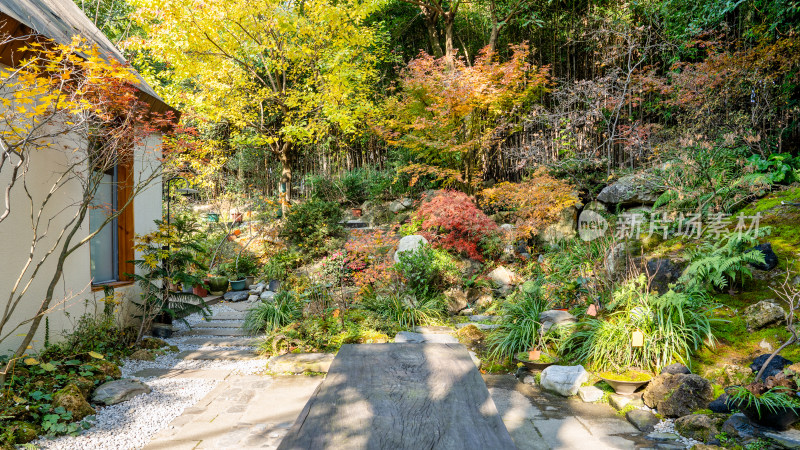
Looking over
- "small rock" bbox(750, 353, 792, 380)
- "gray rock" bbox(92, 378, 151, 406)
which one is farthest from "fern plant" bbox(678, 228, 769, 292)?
"gray rock" bbox(92, 378, 151, 406)

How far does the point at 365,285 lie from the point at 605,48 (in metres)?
6.15

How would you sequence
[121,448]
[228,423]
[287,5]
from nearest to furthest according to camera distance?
[121,448] < [228,423] < [287,5]

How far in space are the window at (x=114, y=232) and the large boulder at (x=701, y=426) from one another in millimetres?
5159

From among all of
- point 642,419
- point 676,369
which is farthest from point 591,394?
point 676,369

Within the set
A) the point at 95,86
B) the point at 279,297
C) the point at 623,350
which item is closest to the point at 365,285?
the point at 279,297

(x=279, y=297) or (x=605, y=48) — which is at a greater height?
(x=605, y=48)

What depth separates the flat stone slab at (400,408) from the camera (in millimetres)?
1590

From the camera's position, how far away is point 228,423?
3.07 m

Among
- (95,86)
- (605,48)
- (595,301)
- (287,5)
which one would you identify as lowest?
(595,301)

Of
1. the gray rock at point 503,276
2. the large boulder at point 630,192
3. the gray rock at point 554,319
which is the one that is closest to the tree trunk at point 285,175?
the gray rock at point 503,276

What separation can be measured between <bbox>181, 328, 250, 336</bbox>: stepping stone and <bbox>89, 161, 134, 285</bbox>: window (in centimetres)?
100

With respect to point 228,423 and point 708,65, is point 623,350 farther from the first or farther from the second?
point 708,65

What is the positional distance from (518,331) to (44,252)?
173 inches

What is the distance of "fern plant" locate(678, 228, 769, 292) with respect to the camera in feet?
12.6
